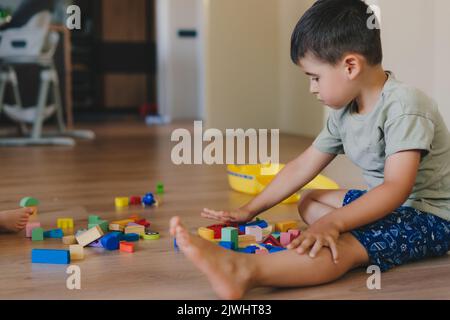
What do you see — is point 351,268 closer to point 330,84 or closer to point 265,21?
point 330,84

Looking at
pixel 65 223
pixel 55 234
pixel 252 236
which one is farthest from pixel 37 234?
pixel 252 236

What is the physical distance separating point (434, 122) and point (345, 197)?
0.26 m

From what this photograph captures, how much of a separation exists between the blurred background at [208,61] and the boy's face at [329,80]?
49.3 inches

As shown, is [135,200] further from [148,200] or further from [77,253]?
[77,253]

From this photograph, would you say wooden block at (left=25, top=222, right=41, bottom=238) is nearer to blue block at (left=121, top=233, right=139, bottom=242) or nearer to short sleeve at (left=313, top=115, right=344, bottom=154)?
blue block at (left=121, top=233, right=139, bottom=242)

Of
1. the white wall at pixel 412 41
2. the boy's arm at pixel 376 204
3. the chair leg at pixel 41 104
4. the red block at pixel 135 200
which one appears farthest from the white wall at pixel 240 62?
the boy's arm at pixel 376 204

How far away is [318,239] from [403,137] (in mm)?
226

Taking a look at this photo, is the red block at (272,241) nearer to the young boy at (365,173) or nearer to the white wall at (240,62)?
the young boy at (365,173)

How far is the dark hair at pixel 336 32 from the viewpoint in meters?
1.05

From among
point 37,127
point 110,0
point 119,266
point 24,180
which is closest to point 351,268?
point 119,266

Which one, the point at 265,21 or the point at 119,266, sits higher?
the point at 265,21

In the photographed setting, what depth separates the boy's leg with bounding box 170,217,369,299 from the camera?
0.88 meters

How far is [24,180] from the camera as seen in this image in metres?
2.22

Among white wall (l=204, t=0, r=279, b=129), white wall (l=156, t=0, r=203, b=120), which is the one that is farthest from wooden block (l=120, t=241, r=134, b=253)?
white wall (l=156, t=0, r=203, b=120)
